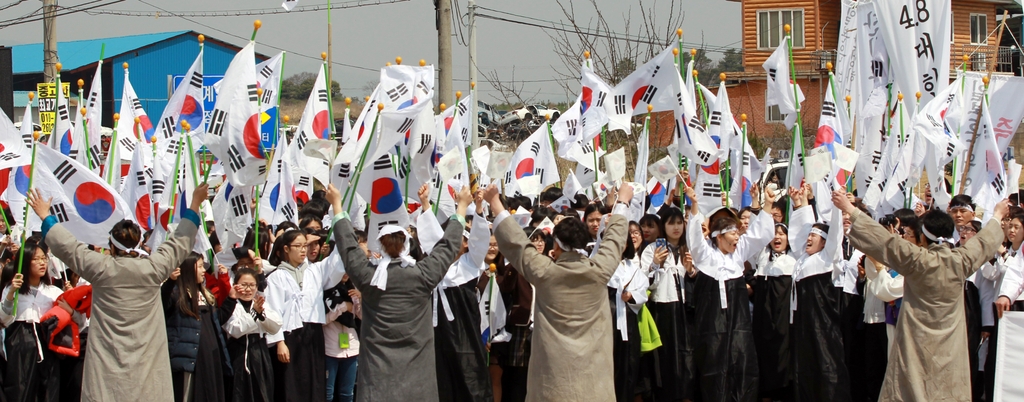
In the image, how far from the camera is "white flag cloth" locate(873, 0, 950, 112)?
9914 millimetres

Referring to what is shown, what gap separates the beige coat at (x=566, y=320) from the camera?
19.1 feet

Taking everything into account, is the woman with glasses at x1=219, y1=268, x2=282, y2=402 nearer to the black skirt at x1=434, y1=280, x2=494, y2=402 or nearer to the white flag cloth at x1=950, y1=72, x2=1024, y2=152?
the black skirt at x1=434, y1=280, x2=494, y2=402

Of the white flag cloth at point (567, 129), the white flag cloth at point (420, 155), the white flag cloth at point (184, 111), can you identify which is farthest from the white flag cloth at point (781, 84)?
the white flag cloth at point (184, 111)

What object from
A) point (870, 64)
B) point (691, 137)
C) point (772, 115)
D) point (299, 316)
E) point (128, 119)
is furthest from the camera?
point (772, 115)

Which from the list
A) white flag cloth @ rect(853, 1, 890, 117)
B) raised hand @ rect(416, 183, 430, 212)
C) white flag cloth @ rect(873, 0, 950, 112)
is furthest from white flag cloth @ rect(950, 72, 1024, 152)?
raised hand @ rect(416, 183, 430, 212)

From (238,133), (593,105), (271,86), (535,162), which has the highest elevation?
(271,86)

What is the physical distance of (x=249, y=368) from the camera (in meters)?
6.66

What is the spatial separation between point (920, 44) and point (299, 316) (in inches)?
267

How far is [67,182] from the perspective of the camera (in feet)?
21.8

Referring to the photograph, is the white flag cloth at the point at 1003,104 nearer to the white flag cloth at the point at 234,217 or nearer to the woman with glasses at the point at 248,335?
the white flag cloth at the point at 234,217

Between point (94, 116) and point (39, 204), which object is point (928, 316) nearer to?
point (39, 204)

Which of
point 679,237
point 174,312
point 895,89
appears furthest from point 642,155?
point 174,312

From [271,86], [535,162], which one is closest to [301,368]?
[271,86]

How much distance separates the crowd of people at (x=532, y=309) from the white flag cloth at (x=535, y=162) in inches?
61.6
